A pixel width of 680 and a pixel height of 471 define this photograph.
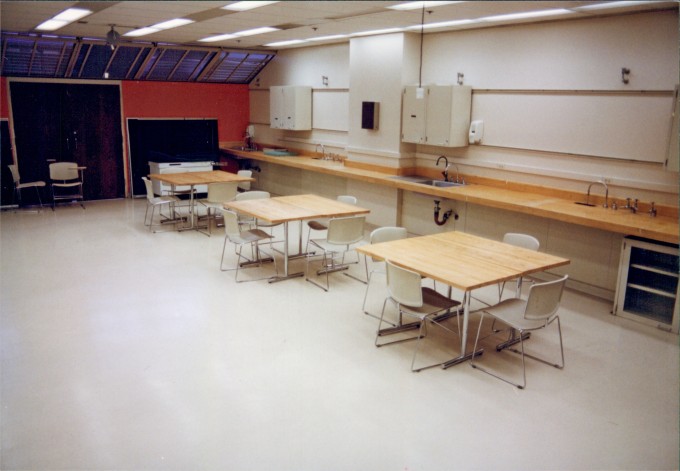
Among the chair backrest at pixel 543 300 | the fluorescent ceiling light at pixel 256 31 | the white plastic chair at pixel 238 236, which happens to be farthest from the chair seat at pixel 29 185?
the chair backrest at pixel 543 300

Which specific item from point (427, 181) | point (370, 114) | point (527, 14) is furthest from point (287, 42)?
point (527, 14)

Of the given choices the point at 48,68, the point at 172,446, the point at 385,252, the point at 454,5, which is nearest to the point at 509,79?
the point at 454,5

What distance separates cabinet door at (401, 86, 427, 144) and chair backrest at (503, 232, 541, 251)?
2910mm

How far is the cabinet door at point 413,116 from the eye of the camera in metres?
8.12

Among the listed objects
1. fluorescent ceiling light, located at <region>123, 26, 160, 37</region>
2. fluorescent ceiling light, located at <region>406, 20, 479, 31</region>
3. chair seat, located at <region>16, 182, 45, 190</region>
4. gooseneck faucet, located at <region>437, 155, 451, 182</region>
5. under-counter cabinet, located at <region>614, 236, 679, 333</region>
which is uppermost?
fluorescent ceiling light, located at <region>123, 26, 160, 37</region>

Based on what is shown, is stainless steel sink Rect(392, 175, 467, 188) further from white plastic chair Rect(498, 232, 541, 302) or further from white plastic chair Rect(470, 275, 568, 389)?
white plastic chair Rect(470, 275, 568, 389)

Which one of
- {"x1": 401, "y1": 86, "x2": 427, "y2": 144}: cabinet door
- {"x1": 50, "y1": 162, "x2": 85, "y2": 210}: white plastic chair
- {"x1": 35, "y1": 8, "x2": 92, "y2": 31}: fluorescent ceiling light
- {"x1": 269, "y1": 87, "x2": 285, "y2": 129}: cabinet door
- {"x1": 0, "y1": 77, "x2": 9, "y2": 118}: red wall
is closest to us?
{"x1": 35, "y1": 8, "x2": 92, "y2": 31}: fluorescent ceiling light

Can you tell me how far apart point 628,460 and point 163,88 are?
11.3 m

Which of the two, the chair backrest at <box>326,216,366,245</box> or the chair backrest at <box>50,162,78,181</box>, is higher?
the chair backrest at <box>50,162,78,181</box>

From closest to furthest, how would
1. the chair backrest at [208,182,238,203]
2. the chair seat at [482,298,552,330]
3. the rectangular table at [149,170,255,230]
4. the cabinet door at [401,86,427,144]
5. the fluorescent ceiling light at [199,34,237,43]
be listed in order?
the chair seat at [482,298,552,330]
the cabinet door at [401,86,427,144]
the chair backrest at [208,182,238,203]
the rectangular table at [149,170,255,230]
the fluorescent ceiling light at [199,34,237,43]

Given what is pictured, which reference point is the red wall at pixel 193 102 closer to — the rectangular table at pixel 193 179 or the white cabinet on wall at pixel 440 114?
the rectangular table at pixel 193 179

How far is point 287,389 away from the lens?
420cm

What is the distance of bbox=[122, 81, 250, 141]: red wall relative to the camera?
1171cm

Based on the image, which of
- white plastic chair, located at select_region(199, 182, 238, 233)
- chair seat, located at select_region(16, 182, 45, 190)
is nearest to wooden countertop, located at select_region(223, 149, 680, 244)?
white plastic chair, located at select_region(199, 182, 238, 233)
